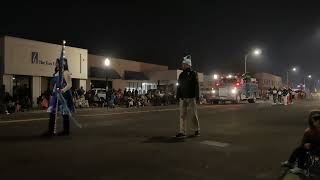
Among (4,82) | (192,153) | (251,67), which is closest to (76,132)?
(192,153)

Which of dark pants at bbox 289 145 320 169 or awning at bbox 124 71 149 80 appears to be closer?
dark pants at bbox 289 145 320 169

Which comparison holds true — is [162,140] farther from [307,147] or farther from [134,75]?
[134,75]

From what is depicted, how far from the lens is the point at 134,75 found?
56.3m

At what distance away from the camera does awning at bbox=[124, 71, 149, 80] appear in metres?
54.5

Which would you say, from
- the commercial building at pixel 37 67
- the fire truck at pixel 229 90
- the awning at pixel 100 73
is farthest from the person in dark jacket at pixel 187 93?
the awning at pixel 100 73

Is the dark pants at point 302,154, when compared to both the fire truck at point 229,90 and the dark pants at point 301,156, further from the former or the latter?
the fire truck at point 229,90

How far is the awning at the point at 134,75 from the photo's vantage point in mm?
54475

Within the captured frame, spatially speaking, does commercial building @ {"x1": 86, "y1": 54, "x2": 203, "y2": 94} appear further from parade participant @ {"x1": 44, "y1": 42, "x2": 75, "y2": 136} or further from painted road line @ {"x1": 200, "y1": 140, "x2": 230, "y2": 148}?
painted road line @ {"x1": 200, "y1": 140, "x2": 230, "y2": 148}

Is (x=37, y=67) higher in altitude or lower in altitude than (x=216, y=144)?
higher

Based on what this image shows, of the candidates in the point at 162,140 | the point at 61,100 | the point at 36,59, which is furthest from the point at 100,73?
the point at 162,140

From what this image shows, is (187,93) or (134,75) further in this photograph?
(134,75)

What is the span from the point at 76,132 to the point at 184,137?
304 centimetres

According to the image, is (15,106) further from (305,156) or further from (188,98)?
(305,156)

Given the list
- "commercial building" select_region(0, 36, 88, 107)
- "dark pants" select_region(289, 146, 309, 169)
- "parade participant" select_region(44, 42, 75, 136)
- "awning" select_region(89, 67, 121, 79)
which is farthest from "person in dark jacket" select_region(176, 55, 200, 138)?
"awning" select_region(89, 67, 121, 79)
